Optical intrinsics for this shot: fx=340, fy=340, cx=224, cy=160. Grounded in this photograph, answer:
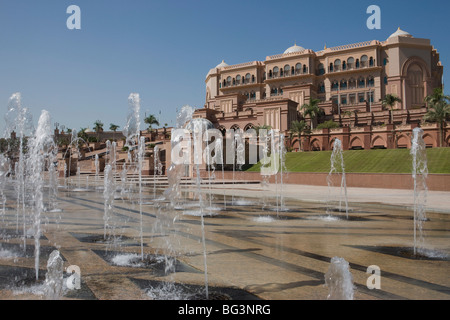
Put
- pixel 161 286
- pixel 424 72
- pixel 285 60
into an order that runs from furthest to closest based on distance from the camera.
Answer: pixel 285 60 → pixel 424 72 → pixel 161 286

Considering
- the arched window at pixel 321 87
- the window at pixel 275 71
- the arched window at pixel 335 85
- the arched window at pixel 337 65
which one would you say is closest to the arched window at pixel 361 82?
the arched window at pixel 335 85

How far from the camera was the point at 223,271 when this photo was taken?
4.86 m

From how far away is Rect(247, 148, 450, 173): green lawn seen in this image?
25531 mm

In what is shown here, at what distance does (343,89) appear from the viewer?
63.5m

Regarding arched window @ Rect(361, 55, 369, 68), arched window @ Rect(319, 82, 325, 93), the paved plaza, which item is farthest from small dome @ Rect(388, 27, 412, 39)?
the paved plaza

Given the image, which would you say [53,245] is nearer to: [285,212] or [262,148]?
[285,212]

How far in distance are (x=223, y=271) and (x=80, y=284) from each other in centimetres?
189

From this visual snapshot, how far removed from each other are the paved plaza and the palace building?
3672cm

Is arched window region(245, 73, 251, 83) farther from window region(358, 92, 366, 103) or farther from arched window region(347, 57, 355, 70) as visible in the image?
window region(358, 92, 366, 103)

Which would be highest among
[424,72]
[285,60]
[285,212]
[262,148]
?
[285,60]

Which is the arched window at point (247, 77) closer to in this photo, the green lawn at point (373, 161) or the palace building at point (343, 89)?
the palace building at point (343, 89)

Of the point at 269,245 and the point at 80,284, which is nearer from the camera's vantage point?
the point at 80,284

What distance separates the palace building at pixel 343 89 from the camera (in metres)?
48.1
